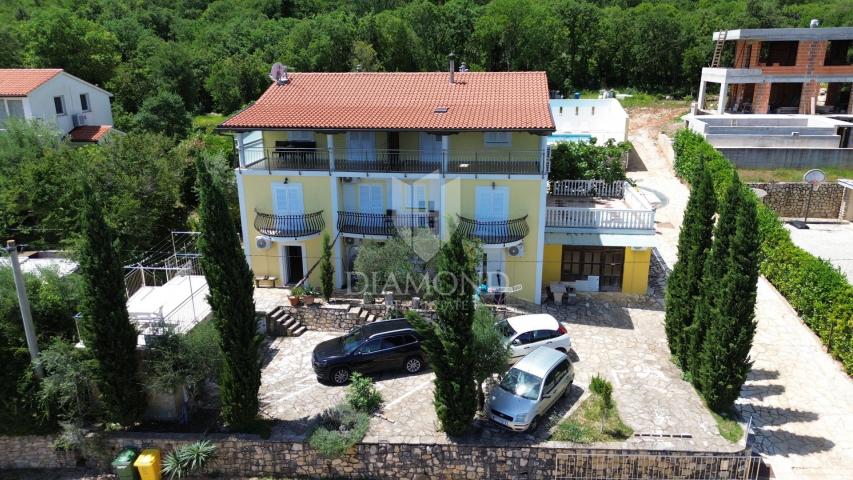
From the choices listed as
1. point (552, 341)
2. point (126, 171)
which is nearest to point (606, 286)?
point (552, 341)

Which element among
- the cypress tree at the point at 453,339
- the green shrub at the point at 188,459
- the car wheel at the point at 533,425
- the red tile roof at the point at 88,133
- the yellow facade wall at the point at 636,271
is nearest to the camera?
the cypress tree at the point at 453,339

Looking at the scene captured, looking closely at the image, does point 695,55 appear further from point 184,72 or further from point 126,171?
point 126,171

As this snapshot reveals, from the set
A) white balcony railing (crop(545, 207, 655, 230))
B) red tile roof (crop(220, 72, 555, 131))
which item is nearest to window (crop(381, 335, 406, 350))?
red tile roof (crop(220, 72, 555, 131))

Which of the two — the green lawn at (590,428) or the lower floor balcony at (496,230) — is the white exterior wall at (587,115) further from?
the green lawn at (590,428)

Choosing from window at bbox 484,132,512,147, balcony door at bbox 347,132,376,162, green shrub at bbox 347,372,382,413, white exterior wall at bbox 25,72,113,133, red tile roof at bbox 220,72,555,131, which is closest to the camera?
green shrub at bbox 347,372,382,413

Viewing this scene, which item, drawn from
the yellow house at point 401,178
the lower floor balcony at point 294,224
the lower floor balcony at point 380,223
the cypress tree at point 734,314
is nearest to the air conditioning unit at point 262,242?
the yellow house at point 401,178

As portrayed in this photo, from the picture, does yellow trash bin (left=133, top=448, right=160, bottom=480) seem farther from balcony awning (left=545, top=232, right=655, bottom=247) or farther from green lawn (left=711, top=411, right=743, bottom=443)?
balcony awning (left=545, top=232, right=655, bottom=247)
